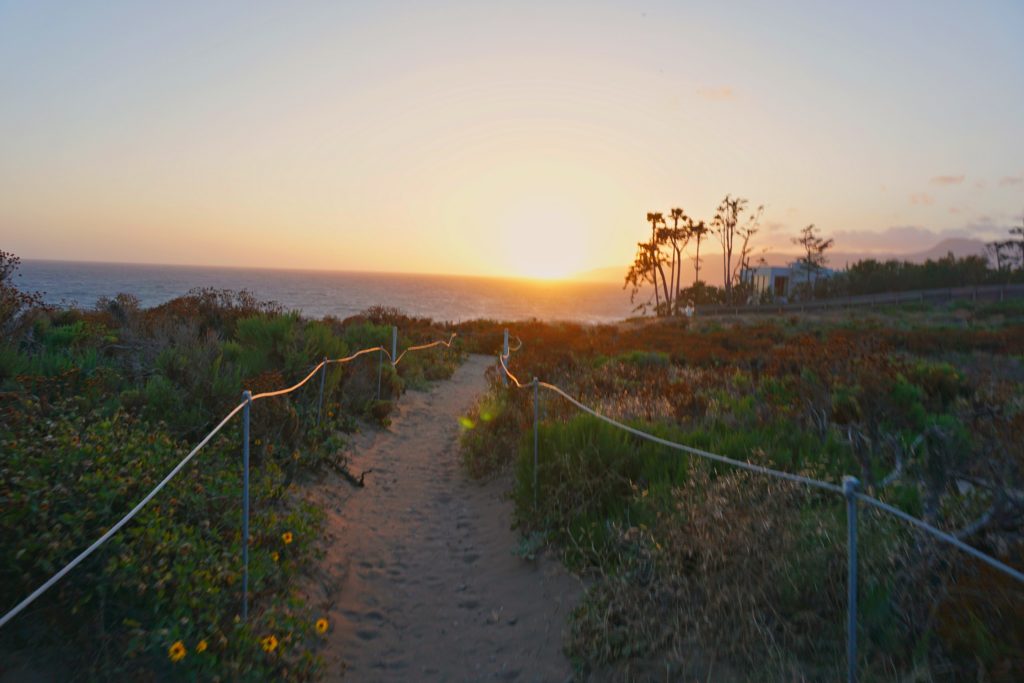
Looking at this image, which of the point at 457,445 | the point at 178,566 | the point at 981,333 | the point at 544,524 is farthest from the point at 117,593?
the point at 981,333

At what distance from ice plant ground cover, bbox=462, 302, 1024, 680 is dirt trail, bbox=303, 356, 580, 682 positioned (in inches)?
11.0

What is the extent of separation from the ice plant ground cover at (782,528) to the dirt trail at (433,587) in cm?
28

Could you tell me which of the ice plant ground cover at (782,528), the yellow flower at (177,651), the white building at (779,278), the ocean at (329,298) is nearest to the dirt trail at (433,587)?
the ice plant ground cover at (782,528)

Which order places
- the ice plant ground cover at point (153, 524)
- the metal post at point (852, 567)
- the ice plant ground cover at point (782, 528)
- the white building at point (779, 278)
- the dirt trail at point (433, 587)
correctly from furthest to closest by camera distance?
the white building at point (779, 278), the dirt trail at point (433, 587), the ice plant ground cover at point (153, 524), the ice plant ground cover at point (782, 528), the metal post at point (852, 567)

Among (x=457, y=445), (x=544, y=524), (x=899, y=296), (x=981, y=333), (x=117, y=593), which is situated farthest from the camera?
(x=899, y=296)

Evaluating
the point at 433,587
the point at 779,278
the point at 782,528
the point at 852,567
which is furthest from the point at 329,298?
the point at 852,567

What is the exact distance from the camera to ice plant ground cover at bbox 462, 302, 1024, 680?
2.87 meters

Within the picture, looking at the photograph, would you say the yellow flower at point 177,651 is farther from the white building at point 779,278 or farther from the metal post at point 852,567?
the white building at point 779,278

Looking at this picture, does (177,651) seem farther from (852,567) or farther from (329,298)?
(329,298)

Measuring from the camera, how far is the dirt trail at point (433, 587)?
3896mm

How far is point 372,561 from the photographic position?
5.30 m

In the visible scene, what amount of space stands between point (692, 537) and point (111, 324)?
11.9m

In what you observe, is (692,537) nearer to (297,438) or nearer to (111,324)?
(297,438)

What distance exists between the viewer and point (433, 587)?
16.3ft
